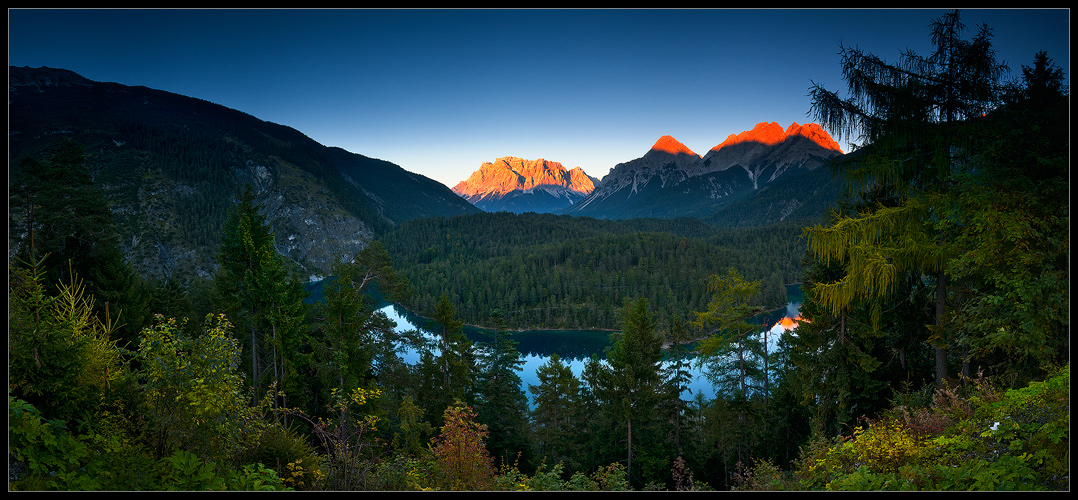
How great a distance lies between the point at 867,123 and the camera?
7367mm

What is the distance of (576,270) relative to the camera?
111 metres

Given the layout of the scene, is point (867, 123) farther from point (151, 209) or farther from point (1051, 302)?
point (151, 209)

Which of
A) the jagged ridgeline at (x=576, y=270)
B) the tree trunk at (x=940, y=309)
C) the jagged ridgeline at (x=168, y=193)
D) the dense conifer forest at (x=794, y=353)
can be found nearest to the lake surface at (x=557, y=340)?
the jagged ridgeline at (x=576, y=270)

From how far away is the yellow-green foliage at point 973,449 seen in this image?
11.7 ft

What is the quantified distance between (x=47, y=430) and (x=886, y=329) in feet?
51.0

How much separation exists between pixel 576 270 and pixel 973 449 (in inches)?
4195

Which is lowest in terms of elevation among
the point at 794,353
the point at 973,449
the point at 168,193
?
the point at 794,353

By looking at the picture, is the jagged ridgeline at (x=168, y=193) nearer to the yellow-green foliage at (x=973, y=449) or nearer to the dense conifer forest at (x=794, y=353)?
the dense conifer forest at (x=794, y=353)

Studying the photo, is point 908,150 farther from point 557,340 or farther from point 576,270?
point 576,270

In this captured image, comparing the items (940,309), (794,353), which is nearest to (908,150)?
(940,309)

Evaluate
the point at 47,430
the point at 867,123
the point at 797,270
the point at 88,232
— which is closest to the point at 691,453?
the point at 867,123

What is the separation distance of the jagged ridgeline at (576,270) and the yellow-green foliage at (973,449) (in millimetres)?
57264

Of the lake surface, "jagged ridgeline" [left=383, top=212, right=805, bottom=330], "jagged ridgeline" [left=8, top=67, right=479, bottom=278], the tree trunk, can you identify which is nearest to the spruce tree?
the tree trunk

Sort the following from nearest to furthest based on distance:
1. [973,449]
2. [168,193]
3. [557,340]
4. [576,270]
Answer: [973,449] → [557,340] → [576,270] → [168,193]
